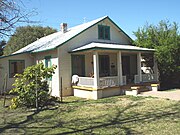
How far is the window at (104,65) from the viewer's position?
54.9 feet

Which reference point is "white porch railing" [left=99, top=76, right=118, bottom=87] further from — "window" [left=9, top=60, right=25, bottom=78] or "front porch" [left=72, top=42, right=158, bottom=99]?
"window" [left=9, top=60, right=25, bottom=78]

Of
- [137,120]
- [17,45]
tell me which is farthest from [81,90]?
[17,45]

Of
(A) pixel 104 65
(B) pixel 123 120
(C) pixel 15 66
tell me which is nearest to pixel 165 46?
(A) pixel 104 65

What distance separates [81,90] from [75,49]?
291 cm

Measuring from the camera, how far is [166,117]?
7.48 m

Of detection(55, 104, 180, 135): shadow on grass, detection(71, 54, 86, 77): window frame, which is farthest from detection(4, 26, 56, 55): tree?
detection(55, 104, 180, 135): shadow on grass

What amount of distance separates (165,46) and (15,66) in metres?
12.2

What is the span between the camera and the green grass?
6.19 meters

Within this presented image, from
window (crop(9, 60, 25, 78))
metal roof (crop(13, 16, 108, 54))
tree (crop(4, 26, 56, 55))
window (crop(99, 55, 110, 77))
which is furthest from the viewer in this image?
tree (crop(4, 26, 56, 55))

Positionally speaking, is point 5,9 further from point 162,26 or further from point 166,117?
point 162,26

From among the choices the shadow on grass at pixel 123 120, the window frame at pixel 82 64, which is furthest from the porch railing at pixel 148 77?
the shadow on grass at pixel 123 120

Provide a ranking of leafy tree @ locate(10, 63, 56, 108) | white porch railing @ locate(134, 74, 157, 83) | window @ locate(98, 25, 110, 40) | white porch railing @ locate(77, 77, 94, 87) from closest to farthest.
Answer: leafy tree @ locate(10, 63, 56, 108) → white porch railing @ locate(77, 77, 94, 87) → white porch railing @ locate(134, 74, 157, 83) → window @ locate(98, 25, 110, 40)

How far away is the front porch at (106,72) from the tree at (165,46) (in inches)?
32.7

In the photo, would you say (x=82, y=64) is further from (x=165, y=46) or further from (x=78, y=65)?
(x=165, y=46)
